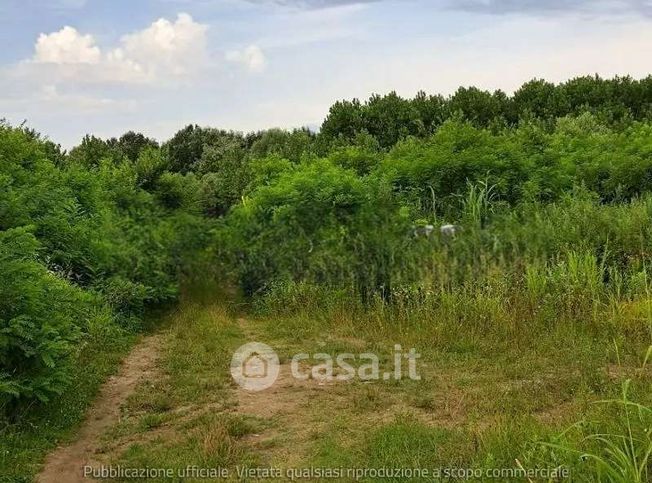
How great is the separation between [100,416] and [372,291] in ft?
12.2

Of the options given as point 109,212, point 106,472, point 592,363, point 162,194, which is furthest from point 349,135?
point 106,472

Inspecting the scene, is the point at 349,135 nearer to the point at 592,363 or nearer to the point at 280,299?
the point at 280,299

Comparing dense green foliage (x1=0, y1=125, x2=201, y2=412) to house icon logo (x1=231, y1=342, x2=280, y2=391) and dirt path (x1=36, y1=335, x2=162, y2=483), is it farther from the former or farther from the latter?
house icon logo (x1=231, y1=342, x2=280, y2=391)

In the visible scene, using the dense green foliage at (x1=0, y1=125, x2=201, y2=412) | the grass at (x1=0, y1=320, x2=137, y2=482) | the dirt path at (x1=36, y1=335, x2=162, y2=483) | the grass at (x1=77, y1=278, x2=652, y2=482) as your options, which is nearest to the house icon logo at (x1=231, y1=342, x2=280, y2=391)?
the grass at (x1=77, y1=278, x2=652, y2=482)

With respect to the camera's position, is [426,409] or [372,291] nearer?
[426,409]

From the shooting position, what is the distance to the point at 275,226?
9766mm

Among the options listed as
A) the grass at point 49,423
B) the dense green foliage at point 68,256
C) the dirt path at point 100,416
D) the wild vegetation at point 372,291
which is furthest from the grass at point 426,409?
the dense green foliage at point 68,256

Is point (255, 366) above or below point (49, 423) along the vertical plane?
below

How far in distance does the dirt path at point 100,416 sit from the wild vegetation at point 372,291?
14cm

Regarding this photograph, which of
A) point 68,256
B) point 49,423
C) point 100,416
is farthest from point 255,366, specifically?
point 68,256

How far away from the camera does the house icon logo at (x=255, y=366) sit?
20.2 ft

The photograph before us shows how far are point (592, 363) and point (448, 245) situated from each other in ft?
9.82

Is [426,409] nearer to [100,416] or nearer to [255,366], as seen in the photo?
[255,366]

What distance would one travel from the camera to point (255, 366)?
22.0ft
